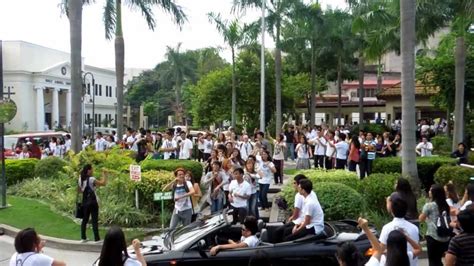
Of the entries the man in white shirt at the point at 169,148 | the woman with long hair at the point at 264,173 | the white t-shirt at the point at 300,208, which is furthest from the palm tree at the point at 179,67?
the white t-shirt at the point at 300,208

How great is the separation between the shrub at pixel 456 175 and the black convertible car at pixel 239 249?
5.52 m

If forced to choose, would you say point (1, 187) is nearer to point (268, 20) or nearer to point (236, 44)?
point (268, 20)

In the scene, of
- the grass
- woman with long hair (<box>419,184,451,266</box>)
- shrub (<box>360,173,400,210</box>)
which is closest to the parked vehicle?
the grass

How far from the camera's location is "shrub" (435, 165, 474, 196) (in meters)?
12.2

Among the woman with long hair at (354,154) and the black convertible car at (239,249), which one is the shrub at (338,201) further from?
the woman with long hair at (354,154)

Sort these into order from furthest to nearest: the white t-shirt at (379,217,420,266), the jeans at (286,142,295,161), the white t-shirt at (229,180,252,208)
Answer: the jeans at (286,142,295,161)
the white t-shirt at (229,180,252,208)
the white t-shirt at (379,217,420,266)

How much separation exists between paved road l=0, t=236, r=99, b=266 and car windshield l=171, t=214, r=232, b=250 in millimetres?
3056

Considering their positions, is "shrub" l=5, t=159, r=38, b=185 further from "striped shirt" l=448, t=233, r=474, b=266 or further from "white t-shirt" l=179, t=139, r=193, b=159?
"striped shirt" l=448, t=233, r=474, b=266

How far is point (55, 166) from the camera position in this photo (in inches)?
734

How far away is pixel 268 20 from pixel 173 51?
38625mm

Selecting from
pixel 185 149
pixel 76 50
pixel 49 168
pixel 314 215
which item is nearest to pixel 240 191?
pixel 314 215

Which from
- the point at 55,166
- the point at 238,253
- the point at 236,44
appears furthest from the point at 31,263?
the point at 236,44

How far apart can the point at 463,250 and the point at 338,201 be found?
5906mm

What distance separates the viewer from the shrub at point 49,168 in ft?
60.8
